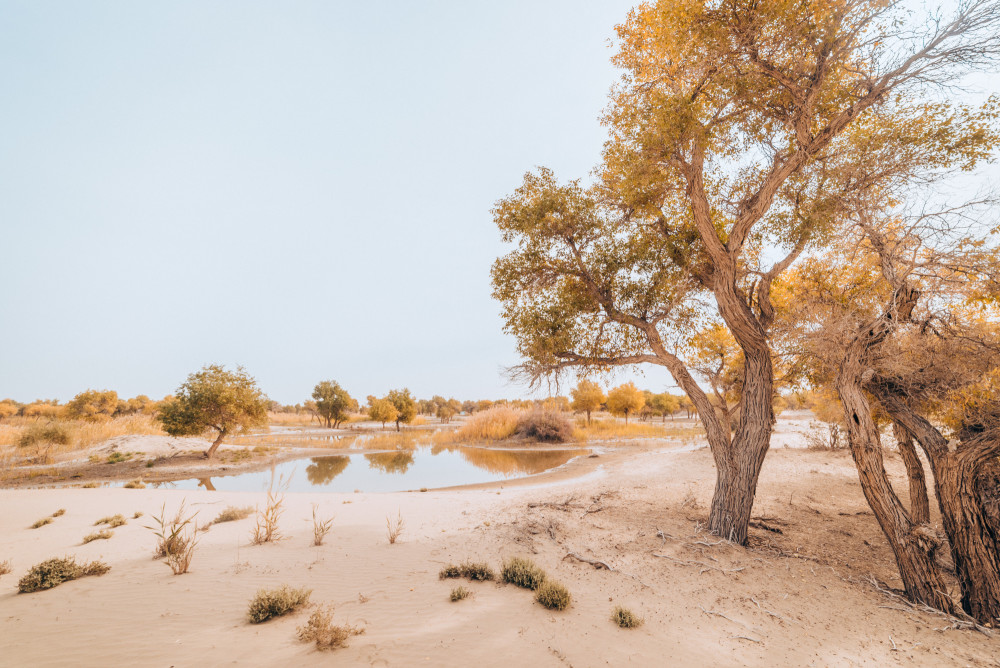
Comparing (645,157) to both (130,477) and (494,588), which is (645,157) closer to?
(494,588)

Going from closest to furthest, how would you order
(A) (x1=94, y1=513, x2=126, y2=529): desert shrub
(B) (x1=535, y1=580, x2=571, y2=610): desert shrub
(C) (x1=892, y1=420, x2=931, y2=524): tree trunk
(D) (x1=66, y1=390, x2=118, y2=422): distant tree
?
(B) (x1=535, y1=580, x2=571, y2=610): desert shrub < (C) (x1=892, y1=420, x2=931, y2=524): tree trunk < (A) (x1=94, y1=513, x2=126, y2=529): desert shrub < (D) (x1=66, y1=390, x2=118, y2=422): distant tree

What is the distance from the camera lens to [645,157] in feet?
21.3

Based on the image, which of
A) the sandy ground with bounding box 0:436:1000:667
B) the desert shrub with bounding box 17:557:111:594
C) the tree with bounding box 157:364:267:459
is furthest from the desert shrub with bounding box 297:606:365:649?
the tree with bounding box 157:364:267:459

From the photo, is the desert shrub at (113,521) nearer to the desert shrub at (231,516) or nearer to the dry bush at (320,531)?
the desert shrub at (231,516)

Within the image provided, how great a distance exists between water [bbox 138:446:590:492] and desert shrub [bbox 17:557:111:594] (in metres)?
6.92

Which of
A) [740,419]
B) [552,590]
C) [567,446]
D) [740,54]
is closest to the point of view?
[552,590]

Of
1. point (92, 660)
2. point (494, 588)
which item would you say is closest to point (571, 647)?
point (494, 588)

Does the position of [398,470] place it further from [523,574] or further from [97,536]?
[523,574]

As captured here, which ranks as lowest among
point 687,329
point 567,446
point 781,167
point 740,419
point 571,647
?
→ point 567,446

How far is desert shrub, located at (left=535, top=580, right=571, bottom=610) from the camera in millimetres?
4430

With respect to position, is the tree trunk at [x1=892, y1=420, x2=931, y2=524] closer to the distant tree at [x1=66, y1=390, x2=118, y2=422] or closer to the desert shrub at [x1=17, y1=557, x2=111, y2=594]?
the desert shrub at [x1=17, y1=557, x2=111, y2=594]

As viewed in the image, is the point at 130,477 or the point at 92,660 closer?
the point at 92,660

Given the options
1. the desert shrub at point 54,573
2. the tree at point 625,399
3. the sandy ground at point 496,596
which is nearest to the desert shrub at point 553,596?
the sandy ground at point 496,596

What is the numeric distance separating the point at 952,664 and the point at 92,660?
27.5ft
